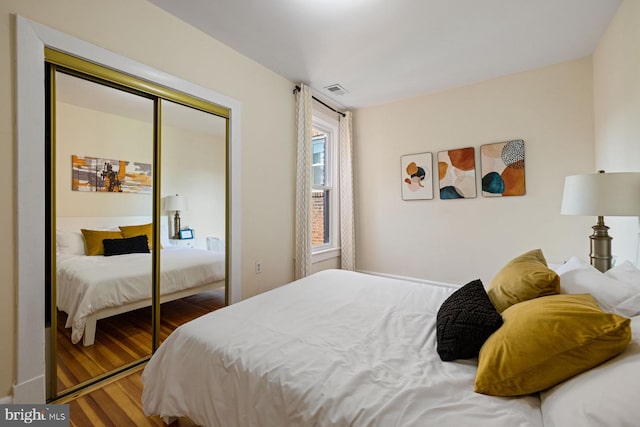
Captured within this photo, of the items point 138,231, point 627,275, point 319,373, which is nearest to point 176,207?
point 138,231

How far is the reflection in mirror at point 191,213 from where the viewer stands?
2246 millimetres

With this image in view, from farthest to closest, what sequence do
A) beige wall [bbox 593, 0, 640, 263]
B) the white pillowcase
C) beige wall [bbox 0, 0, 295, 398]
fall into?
beige wall [bbox 593, 0, 640, 263] < the white pillowcase < beige wall [bbox 0, 0, 295, 398]

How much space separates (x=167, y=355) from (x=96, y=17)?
6.69 ft

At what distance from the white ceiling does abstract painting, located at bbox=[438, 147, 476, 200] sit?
0.81 meters

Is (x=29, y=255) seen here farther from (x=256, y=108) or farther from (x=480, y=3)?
(x=480, y=3)

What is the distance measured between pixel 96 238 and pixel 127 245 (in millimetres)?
191

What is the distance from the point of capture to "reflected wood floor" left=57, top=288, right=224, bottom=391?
5.70 ft

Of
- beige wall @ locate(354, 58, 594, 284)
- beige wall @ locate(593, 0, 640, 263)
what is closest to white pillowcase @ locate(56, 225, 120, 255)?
beige wall @ locate(354, 58, 594, 284)

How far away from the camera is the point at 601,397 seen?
693mm

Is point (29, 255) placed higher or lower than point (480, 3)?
lower

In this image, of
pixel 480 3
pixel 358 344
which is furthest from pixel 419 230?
pixel 358 344

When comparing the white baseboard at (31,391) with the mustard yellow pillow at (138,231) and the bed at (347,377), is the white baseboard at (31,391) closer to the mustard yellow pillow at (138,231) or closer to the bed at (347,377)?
the bed at (347,377)

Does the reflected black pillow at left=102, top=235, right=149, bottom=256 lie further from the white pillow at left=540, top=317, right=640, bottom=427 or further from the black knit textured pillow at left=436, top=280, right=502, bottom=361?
→ the white pillow at left=540, top=317, right=640, bottom=427

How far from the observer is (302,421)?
3.00 feet
